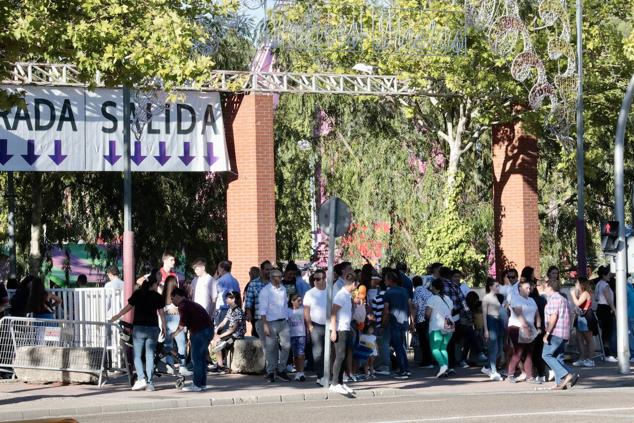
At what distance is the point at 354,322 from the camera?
2236 cm

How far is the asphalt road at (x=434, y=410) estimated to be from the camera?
1667 cm

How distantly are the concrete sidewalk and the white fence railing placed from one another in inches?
48.1

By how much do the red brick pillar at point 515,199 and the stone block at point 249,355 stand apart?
39.4 feet

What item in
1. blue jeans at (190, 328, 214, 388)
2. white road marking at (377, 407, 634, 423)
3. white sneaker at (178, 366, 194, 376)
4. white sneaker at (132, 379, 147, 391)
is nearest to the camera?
white road marking at (377, 407, 634, 423)

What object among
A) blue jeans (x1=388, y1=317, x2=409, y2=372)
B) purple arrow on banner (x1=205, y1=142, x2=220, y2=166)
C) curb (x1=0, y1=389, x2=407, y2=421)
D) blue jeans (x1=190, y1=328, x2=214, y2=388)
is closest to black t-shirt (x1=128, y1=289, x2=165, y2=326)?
blue jeans (x1=190, y1=328, x2=214, y2=388)

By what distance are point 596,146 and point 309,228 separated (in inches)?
376

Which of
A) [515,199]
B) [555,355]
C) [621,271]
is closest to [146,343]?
[555,355]

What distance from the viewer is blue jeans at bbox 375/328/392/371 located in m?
23.7

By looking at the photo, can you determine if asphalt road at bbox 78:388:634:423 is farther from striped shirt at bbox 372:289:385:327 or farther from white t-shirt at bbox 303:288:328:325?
striped shirt at bbox 372:289:385:327

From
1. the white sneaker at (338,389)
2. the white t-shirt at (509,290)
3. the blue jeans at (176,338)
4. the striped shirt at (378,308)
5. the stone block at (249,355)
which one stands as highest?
the white t-shirt at (509,290)

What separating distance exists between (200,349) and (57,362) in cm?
302

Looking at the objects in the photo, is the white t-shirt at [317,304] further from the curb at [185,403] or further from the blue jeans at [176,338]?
the blue jeans at [176,338]

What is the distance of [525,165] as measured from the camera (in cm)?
3500

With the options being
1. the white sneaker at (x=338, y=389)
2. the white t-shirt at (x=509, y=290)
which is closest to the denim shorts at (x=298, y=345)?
the white sneaker at (x=338, y=389)
